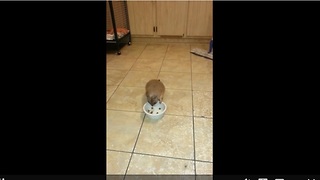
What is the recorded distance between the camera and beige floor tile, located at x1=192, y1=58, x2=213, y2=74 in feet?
6.00

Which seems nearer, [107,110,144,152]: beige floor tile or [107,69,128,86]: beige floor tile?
[107,110,144,152]: beige floor tile

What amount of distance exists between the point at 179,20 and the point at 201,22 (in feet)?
1.01

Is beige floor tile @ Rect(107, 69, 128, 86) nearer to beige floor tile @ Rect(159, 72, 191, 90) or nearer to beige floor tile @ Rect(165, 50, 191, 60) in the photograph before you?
beige floor tile @ Rect(159, 72, 191, 90)

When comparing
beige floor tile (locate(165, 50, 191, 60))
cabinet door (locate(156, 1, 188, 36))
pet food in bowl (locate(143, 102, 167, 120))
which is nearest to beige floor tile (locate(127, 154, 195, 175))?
pet food in bowl (locate(143, 102, 167, 120))

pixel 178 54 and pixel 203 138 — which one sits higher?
pixel 178 54

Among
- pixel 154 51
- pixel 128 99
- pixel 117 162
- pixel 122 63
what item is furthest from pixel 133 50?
pixel 117 162

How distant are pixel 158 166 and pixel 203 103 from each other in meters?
0.60

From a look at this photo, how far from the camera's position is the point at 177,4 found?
2467mm

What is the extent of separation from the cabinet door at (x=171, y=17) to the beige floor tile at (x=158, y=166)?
7.05 ft

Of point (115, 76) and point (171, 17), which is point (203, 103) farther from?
point (171, 17)

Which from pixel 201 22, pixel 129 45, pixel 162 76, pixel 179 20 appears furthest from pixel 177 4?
pixel 162 76

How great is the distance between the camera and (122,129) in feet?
3.47
